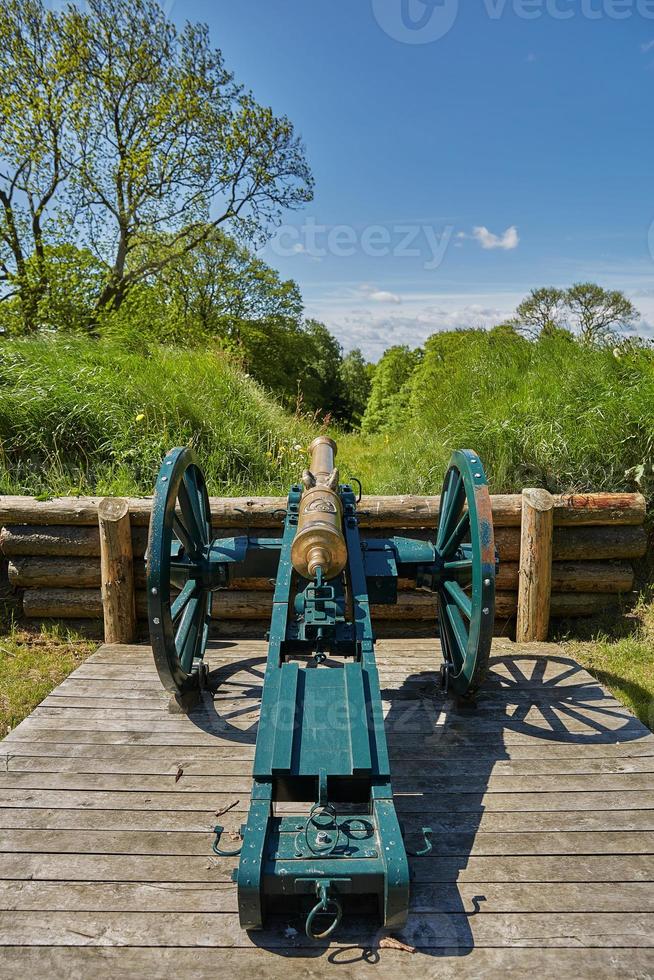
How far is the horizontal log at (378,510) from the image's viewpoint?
14.3 ft

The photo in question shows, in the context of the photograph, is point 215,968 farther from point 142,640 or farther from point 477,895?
point 142,640

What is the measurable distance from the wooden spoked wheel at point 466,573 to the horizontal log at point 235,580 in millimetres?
900

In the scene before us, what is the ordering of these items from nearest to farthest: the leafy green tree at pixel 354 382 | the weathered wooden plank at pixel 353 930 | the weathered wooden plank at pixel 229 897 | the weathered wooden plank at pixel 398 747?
the weathered wooden plank at pixel 353 930, the weathered wooden plank at pixel 229 897, the weathered wooden plank at pixel 398 747, the leafy green tree at pixel 354 382

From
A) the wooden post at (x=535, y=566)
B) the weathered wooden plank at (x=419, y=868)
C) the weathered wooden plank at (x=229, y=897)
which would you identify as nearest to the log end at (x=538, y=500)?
the wooden post at (x=535, y=566)

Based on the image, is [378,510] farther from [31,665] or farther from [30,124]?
[30,124]

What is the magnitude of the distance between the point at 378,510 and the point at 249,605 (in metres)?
1.08

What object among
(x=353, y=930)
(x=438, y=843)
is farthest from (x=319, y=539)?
(x=353, y=930)

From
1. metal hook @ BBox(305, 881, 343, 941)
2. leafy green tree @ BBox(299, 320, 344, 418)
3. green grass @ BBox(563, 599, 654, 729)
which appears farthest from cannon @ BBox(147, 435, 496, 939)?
leafy green tree @ BBox(299, 320, 344, 418)

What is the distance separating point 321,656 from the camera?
8.62 feet

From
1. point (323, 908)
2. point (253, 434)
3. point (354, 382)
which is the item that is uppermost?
point (354, 382)

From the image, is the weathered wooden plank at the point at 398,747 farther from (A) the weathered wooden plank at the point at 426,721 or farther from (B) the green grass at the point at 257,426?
(B) the green grass at the point at 257,426

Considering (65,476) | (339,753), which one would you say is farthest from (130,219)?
(339,753)

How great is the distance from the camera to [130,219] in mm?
12844

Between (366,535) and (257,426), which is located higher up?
(257,426)
